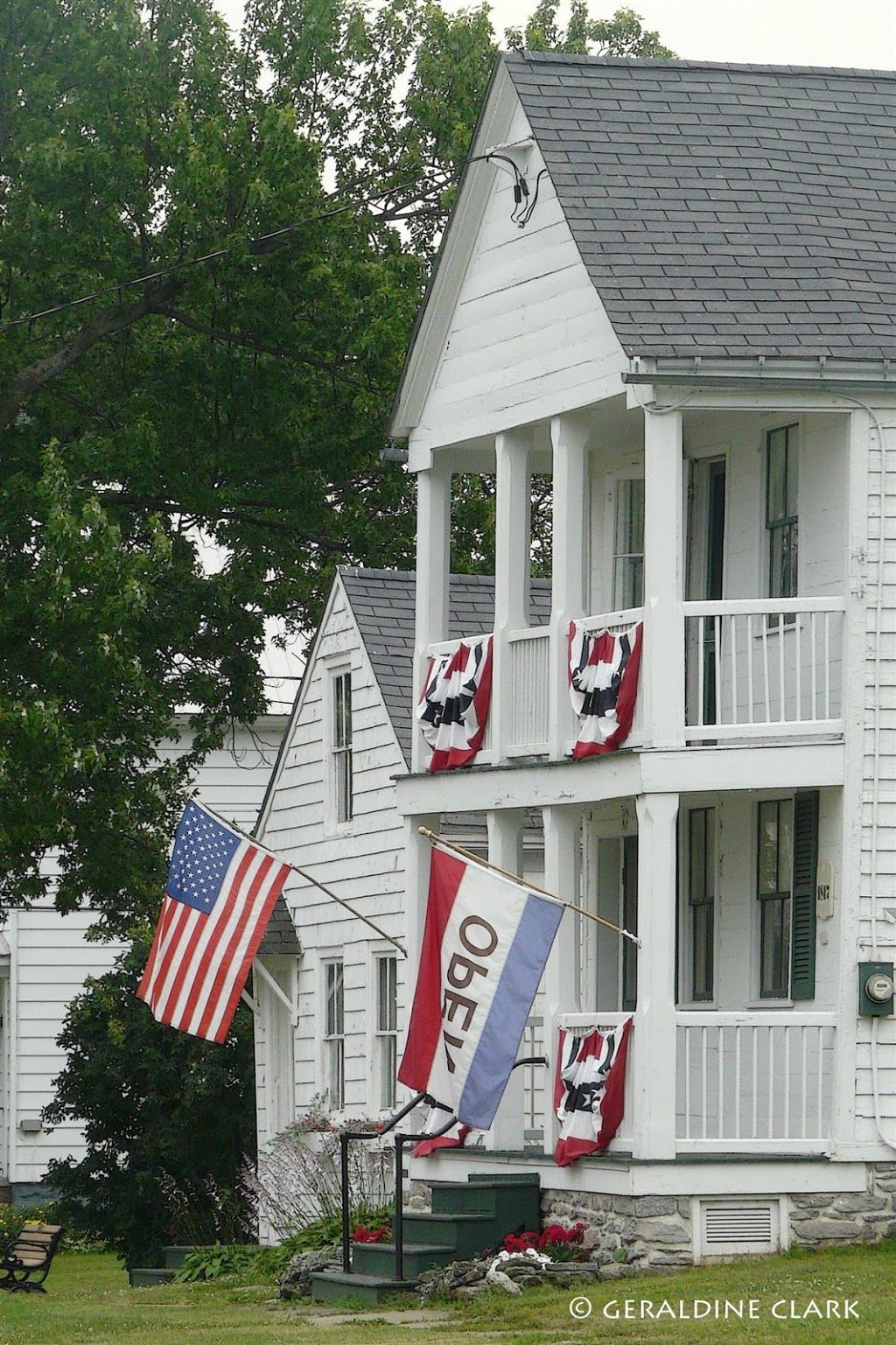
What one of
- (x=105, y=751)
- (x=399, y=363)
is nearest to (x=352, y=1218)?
(x=105, y=751)

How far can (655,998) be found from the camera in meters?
18.8

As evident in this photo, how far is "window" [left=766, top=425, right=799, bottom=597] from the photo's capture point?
20.3 m

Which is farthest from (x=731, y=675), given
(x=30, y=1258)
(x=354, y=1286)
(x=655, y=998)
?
(x=30, y=1258)

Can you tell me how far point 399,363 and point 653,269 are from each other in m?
10.3

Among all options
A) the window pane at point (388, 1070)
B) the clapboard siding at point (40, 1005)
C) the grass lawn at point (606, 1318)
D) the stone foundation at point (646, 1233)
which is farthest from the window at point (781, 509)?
the clapboard siding at point (40, 1005)

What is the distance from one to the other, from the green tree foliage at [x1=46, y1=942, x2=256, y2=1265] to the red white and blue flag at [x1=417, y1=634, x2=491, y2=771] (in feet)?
29.6

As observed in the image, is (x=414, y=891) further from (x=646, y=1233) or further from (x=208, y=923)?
(x=646, y=1233)

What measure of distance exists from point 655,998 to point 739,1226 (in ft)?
5.67

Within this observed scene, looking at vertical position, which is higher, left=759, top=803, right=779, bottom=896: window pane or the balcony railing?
the balcony railing

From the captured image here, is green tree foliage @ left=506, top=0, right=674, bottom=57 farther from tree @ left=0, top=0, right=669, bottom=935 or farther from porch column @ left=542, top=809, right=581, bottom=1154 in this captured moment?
porch column @ left=542, top=809, right=581, bottom=1154

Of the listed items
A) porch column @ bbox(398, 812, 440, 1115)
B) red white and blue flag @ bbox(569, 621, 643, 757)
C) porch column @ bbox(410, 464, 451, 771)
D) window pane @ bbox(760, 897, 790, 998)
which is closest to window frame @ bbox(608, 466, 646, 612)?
A: porch column @ bbox(410, 464, 451, 771)

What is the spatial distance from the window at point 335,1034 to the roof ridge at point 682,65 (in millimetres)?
9346

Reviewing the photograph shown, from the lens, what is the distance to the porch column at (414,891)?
2239cm

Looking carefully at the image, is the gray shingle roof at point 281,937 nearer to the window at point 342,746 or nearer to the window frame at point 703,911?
the window at point 342,746
